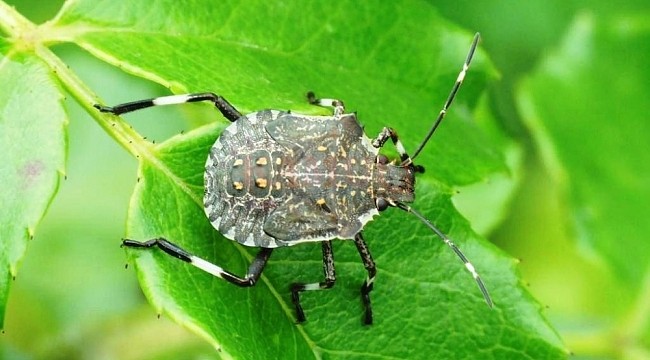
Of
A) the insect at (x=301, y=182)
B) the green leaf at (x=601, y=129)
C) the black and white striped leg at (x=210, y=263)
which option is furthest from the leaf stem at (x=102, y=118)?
the green leaf at (x=601, y=129)

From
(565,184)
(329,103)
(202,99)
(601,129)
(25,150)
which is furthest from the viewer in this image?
(601,129)

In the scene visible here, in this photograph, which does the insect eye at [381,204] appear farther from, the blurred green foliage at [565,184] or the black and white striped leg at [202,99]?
the blurred green foliage at [565,184]

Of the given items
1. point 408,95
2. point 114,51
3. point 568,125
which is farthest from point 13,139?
point 568,125

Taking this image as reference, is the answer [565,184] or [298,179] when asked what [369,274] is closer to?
[298,179]

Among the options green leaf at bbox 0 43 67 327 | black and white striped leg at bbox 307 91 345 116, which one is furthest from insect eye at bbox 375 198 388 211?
green leaf at bbox 0 43 67 327

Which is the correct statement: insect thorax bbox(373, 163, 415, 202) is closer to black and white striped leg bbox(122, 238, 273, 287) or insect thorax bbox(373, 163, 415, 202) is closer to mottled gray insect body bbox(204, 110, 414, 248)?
mottled gray insect body bbox(204, 110, 414, 248)

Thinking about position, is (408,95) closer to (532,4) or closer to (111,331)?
(111,331)

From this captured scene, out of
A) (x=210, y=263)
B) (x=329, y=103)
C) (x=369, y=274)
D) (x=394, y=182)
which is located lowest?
(x=210, y=263)

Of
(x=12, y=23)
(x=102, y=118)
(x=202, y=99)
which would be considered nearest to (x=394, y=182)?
(x=202, y=99)
